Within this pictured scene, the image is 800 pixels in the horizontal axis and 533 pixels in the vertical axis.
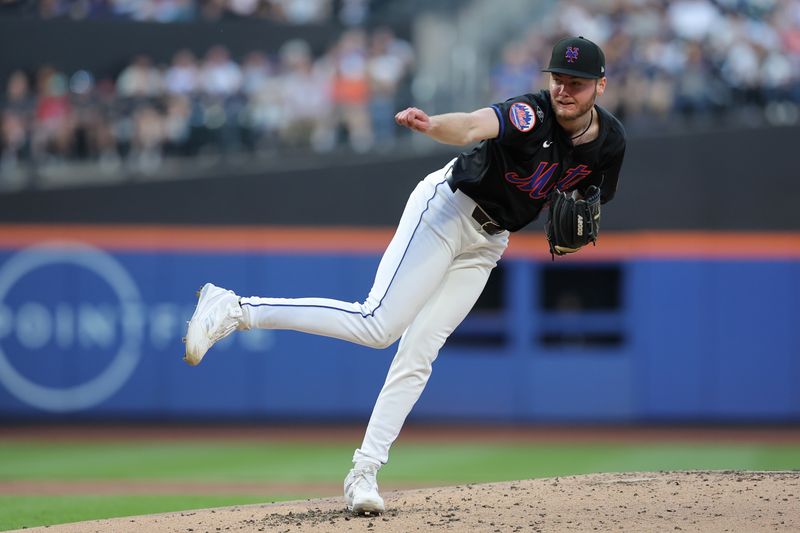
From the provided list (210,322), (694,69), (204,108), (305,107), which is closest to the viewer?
(210,322)

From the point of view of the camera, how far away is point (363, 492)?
495cm

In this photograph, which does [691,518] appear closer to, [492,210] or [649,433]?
[492,210]

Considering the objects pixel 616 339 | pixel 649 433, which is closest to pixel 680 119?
pixel 616 339

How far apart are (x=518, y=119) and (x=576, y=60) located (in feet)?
1.07

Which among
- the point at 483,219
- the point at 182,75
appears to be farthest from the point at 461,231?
the point at 182,75

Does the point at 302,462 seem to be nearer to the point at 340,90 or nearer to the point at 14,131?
the point at 340,90

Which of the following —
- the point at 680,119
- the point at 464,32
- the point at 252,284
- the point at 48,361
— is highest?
the point at 464,32

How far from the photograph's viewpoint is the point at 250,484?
8.45m

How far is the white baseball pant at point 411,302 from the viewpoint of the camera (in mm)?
4859

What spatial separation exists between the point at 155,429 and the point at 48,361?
1335 millimetres

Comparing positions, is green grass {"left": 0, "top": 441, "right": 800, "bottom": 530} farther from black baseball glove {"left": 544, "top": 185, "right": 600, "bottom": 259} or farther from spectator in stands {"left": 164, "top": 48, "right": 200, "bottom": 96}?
spectator in stands {"left": 164, "top": 48, "right": 200, "bottom": 96}

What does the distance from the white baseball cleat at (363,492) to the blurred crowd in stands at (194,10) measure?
366 inches

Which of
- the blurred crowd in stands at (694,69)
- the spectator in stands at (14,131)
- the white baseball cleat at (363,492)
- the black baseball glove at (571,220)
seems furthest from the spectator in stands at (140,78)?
the black baseball glove at (571,220)

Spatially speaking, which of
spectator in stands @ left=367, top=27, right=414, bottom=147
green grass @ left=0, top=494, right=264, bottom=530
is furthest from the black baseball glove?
spectator in stands @ left=367, top=27, right=414, bottom=147
